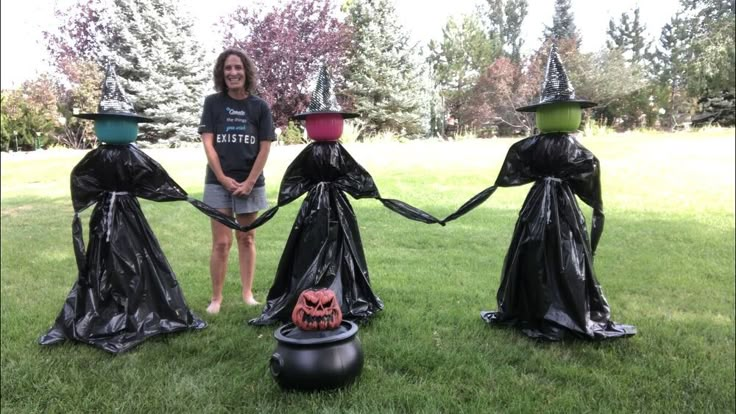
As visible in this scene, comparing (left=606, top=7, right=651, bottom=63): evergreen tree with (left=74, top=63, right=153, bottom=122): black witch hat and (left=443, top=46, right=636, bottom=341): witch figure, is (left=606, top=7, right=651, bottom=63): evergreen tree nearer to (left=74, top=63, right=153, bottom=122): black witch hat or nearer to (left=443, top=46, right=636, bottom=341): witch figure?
(left=443, top=46, right=636, bottom=341): witch figure

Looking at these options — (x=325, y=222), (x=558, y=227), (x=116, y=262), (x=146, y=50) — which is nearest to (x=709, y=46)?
(x=558, y=227)

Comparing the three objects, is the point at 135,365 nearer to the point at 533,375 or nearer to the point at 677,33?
the point at 533,375

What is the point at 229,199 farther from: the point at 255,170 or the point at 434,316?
the point at 434,316

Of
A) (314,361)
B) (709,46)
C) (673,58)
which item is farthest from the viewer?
(673,58)

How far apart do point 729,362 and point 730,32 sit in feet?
6.69

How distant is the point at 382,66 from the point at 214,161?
4.88 ft

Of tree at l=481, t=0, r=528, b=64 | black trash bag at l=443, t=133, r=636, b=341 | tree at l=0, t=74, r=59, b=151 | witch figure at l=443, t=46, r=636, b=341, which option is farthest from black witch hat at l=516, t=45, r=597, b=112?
tree at l=0, t=74, r=59, b=151

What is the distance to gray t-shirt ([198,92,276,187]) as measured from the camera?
376 cm

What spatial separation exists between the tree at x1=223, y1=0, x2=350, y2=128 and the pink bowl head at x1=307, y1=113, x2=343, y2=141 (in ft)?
1.83

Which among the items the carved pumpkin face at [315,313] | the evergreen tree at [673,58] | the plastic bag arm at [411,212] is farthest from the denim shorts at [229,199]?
the evergreen tree at [673,58]

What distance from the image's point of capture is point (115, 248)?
3.56 m

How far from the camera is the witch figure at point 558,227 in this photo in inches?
133

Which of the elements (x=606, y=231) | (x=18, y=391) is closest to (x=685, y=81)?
(x=606, y=231)

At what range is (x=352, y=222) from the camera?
387cm
